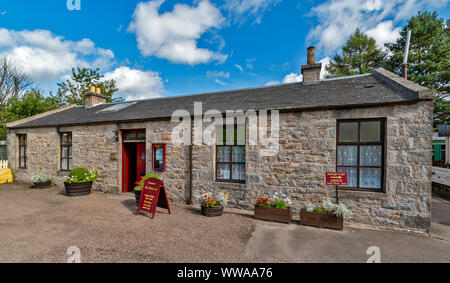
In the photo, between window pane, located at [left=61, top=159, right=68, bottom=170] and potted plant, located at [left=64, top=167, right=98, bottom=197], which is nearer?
potted plant, located at [left=64, top=167, right=98, bottom=197]

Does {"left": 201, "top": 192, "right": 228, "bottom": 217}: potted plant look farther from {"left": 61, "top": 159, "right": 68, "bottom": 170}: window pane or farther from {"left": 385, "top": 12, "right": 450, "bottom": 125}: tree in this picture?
{"left": 385, "top": 12, "right": 450, "bottom": 125}: tree

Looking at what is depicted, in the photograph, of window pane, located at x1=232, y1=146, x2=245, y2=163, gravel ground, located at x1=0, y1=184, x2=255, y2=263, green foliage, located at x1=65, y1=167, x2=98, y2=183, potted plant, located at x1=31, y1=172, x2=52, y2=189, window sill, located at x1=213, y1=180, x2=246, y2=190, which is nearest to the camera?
gravel ground, located at x1=0, y1=184, x2=255, y2=263

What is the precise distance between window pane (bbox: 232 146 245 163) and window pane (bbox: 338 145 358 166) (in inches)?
109

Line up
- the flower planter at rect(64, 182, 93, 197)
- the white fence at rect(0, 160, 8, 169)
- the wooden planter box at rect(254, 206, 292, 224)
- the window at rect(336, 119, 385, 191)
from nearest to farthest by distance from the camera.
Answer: the window at rect(336, 119, 385, 191) < the wooden planter box at rect(254, 206, 292, 224) < the flower planter at rect(64, 182, 93, 197) < the white fence at rect(0, 160, 8, 169)

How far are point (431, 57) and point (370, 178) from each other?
15972 mm

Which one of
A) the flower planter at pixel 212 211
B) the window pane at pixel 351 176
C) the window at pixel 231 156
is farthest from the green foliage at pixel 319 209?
the flower planter at pixel 212 211

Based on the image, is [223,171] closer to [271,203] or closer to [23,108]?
[271,203]

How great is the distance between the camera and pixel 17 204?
673 cm

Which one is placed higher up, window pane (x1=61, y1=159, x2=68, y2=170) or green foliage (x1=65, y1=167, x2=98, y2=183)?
window pane (x1=61, y1=159, x2=68, y2=170)

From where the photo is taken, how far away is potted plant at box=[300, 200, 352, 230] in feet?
16.5

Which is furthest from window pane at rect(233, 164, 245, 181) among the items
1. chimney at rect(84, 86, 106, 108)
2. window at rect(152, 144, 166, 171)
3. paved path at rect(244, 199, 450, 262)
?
chimney at rect(84, 86, 106, 108)

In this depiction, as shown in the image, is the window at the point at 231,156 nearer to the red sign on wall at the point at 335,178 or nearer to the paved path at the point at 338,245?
the paved path at the point at 338,245

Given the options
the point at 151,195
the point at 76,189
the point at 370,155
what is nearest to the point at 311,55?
the point at 370,155

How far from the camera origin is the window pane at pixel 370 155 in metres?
5.34
